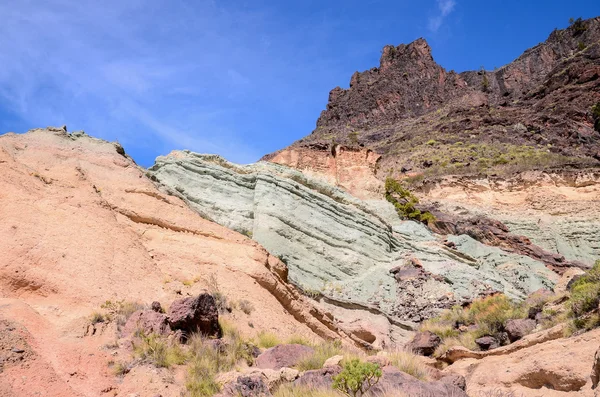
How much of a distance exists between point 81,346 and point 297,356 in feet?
9.11

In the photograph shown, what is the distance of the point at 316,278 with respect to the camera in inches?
696

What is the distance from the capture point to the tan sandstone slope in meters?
5.48

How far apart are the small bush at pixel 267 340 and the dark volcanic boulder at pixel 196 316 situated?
2.58 ft

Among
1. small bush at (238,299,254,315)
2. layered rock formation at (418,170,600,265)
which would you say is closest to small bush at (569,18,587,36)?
layered rock formation at (418,170,600,265)

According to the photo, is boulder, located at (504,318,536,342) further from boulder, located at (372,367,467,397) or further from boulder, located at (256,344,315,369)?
boulder, located at (372,367,467,397)

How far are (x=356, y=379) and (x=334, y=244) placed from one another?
14.7 m

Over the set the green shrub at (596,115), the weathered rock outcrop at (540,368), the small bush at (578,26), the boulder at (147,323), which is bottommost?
the weathered rock outcrop at (540,368)

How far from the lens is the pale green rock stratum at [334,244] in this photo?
17.6 m

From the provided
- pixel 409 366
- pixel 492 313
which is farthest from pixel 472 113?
pixel 409 366

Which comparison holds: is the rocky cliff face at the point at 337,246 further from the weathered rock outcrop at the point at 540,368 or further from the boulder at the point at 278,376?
the boulder at the point at 278,376

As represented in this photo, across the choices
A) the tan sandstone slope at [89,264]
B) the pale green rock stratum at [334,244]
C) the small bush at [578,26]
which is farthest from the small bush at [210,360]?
the small bush at [578,26]

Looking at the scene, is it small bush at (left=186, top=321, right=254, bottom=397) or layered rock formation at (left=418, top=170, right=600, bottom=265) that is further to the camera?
layered rock formation at (left=418, top=170, right=600, bottom=265)

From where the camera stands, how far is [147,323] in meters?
6.65

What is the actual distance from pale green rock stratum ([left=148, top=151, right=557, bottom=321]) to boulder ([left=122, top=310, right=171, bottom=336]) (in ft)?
30.2
